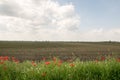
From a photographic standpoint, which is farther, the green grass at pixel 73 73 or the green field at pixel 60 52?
the green field at pixel 60 52

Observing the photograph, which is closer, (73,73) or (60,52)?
(73,73)

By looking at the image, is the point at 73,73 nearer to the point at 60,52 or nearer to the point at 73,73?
the point at 73,73

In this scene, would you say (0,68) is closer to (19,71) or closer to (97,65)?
(19,71)

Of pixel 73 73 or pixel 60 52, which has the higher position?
pixel 73 73

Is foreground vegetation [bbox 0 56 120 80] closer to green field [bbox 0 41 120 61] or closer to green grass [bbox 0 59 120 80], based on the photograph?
green grass [bbox 0 59 120 80]

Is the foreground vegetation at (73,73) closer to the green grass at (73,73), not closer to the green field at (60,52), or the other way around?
the green grass at (73,73)

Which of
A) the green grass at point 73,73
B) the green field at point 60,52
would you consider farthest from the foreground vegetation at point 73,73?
the green field at point 60,52

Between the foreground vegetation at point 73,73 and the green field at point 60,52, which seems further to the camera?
the green field at point 60,52

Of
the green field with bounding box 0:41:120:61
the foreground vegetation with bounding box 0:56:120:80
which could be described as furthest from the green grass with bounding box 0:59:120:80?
the green field with bounding box 0:41:120:61

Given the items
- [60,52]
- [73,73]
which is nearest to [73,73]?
[73,73]

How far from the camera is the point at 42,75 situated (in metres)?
10.4

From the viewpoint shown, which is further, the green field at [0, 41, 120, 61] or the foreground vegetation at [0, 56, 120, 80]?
the green field at [0, 41, 120, 61]

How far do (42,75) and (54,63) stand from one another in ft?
6.52

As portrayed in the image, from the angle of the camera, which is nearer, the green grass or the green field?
the green grass
